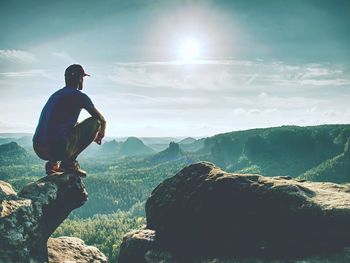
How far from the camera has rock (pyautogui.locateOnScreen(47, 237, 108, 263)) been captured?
56.4ft

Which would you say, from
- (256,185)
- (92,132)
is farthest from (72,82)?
(256,185)

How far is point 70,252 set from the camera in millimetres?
18297

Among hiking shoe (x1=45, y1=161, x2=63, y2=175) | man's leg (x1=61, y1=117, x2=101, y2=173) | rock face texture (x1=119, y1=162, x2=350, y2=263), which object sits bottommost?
rock face texture (x1=119, y1=162, x2=350, y2=263)

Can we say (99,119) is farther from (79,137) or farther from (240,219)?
(240,219)

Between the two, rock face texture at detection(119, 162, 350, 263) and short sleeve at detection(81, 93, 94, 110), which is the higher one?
short sleeve at detection(81, 93, 94, 110)

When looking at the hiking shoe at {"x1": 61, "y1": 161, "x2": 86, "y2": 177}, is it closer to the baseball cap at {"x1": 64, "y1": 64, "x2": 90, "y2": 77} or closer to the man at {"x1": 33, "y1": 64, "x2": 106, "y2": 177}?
the man at {"x1": 33, "y1": 64, "x2": 106, "y2": 177}

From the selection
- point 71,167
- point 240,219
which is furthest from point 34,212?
point 240,219

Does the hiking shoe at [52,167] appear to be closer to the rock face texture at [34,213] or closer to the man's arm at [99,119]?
the rock face texture at [34,213]

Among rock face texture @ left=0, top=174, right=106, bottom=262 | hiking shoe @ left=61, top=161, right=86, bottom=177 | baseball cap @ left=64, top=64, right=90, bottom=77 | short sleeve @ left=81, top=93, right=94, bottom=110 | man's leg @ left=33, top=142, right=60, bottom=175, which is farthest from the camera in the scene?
hiking shoe @ left=61, top=161, right=86, bottom=177

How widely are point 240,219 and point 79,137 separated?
28.1 ft

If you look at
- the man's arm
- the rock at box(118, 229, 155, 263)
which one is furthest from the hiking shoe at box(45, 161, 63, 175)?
the rock at box(118, 229, 155, 263)

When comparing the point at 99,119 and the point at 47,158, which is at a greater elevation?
the point at 99,119

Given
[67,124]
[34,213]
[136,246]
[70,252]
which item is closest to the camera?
[34,213]

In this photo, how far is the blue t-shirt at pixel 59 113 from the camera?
54.6 ft
